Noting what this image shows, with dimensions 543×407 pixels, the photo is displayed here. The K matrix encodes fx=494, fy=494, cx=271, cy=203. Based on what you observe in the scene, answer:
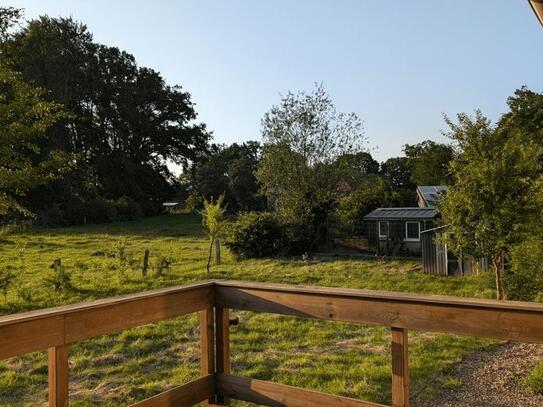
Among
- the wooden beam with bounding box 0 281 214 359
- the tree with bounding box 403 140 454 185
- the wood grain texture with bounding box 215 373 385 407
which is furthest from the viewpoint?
the tree with bounding box 403 140 454 185

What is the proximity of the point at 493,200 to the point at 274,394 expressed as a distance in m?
8.38

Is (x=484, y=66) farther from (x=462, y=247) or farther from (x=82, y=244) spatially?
(x=82, y=244)

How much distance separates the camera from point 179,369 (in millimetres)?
5855

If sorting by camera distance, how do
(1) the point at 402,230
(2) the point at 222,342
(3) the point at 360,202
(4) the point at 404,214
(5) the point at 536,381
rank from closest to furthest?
1. (2) the point at 222,342
2. (5) the point at 536,381
3. (1) the point at 402,230
4. (4) the point at 404,214
5. (3) the point at 360,202

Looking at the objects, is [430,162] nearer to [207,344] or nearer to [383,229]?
[383,229]

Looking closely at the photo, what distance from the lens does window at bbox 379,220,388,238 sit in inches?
826

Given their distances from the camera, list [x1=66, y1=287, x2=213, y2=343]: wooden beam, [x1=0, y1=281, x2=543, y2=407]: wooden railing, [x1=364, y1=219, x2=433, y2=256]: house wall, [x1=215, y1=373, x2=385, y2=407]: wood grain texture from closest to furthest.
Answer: [x1=0, y1=281, x2=543, y2=407]: wooden railing, [x1=66, y1=287, x2=213, y2=343]: wooden beam, [x1=215, y1=373, x2=385, y2=407]: wood grain texture, [x1=364, y1=219, x2=433, y2=256]: house wall

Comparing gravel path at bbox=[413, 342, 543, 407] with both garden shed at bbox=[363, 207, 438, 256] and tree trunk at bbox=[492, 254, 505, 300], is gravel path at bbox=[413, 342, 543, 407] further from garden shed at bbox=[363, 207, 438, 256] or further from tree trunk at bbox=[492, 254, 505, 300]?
garden shed at bbox=[363, 207, 438, 256]

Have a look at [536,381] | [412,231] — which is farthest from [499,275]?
[412,231]

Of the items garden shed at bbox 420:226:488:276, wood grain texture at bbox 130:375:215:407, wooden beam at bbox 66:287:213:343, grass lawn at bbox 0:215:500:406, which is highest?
wooden beam at bbox 66:287:213:343

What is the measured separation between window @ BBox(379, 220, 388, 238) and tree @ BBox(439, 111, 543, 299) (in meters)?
9.99

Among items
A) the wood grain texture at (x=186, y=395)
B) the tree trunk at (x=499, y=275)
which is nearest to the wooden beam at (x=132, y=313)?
the wood grain texture at (x=186, y=395)

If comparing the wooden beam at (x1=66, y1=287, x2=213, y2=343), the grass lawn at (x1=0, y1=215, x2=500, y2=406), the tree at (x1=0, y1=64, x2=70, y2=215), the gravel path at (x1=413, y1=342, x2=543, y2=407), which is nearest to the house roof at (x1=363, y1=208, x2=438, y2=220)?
the grass lawn at (x1=0, y1=215, x2=500, y2=406)

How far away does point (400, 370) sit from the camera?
254 cm
